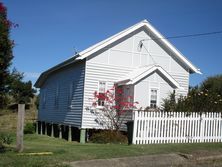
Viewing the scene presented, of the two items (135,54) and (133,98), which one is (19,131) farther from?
(135,54)

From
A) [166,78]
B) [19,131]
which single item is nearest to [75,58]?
[166,78]

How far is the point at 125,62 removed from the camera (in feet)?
76.4

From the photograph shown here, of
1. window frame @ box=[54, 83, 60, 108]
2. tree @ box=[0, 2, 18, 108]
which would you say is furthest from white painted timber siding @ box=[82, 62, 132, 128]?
window frame @ box=[54, 83, 60, 108]

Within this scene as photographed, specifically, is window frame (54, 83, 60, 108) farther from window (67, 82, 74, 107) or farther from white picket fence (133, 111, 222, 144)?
white picket fence (133, 111, 222, 144)

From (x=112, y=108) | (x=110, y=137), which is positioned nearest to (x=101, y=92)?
(x=112, y=108)

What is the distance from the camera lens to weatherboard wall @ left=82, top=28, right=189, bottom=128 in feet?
72.9

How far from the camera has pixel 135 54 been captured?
23.6 metres

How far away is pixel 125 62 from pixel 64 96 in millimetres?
5080

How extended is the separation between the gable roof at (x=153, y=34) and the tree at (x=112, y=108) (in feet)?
7.47

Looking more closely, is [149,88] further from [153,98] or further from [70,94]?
[70,94]

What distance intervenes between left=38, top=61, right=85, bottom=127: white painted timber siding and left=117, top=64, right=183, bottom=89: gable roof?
2434 mm

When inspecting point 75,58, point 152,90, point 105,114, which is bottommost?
point 105,114

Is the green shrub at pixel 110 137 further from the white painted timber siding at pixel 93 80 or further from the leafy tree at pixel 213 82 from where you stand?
the leafy tree at pixel 213 82

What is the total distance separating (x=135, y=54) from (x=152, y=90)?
260 centimetres
